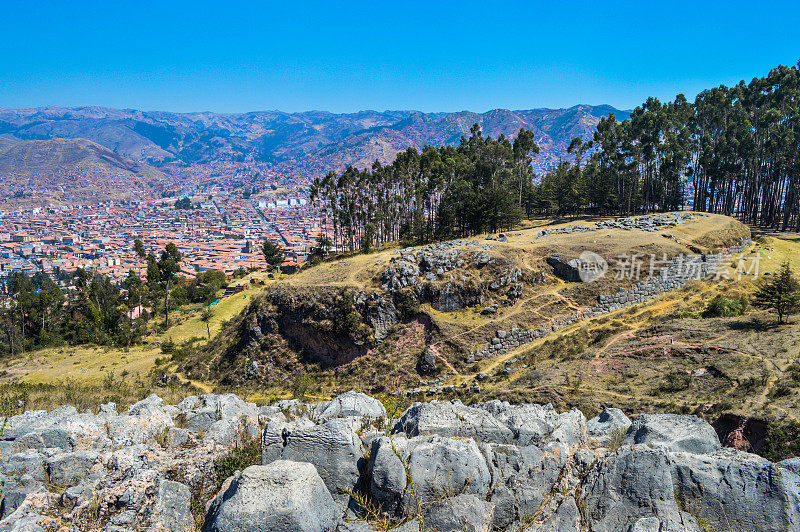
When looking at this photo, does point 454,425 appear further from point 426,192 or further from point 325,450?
point 426,192

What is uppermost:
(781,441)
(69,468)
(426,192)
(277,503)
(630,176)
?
(630,176)

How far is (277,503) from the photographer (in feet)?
21.6

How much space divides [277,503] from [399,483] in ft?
6.97

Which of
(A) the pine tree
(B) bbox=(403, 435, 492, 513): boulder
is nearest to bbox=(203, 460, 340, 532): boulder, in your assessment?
(B) bbox=(403, 435, 492, 513): boulder

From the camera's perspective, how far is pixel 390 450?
7.68 metres

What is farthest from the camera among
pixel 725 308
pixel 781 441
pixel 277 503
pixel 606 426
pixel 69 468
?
pixel 725 308

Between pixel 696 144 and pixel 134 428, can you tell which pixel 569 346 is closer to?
pixel 134 428

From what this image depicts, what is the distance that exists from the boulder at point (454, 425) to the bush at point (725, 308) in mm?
22142

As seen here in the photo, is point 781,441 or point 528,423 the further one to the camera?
point 781,441

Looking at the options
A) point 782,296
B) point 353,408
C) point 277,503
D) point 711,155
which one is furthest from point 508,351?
point 711,155

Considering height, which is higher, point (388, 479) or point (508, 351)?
point (388, 479)

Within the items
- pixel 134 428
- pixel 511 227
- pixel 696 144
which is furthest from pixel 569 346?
pixel 696 144

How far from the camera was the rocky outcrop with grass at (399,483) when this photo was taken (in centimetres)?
688

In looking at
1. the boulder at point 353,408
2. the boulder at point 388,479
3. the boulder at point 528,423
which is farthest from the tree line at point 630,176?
the boulder at point 388,479
